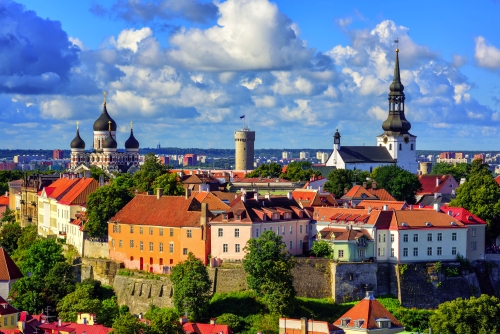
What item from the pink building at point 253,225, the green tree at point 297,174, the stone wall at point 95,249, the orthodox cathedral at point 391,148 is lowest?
the stone wall at point 95,249

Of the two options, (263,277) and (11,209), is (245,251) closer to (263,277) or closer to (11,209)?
(263,277)

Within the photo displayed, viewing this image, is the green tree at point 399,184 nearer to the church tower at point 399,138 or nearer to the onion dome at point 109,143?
the church tower at point 399,138

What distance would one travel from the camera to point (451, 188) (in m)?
121

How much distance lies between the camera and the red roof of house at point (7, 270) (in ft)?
267

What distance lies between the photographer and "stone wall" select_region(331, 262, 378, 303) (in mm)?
74250

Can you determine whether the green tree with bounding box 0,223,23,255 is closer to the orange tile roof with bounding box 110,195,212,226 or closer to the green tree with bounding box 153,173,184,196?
the green tree with bounding box 153,173,184,196

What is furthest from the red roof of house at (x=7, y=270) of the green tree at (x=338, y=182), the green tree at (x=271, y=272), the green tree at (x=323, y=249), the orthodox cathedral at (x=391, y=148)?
the orthodox cathedral at (x=391, y=148)

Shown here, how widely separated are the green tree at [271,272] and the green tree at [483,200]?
21010 millimetres

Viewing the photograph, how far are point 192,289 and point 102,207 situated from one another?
18383mm

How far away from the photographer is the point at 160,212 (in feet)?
267

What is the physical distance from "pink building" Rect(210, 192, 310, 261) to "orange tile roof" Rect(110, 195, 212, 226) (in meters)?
2.37

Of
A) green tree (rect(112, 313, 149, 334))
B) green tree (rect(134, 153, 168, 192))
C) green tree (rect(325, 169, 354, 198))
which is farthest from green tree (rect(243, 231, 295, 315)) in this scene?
green tree (rect(325, 169, 354, 198))

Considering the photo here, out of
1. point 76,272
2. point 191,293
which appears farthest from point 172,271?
point 76,272

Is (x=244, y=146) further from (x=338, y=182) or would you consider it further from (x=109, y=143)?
(x=338, y=182)
